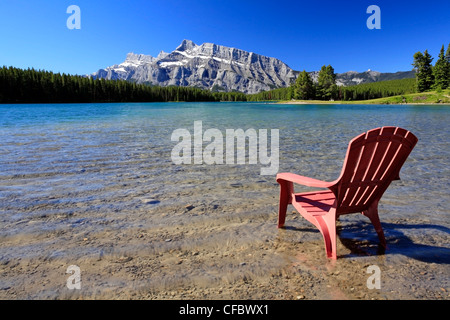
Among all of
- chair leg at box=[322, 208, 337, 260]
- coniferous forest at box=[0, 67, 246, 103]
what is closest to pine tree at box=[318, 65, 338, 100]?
coniferous forest at box=[0, 67, 246, 103]

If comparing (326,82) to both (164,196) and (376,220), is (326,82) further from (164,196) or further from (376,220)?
(376,220)

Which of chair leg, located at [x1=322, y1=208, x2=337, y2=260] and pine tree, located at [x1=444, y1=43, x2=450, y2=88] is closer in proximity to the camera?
chair leg, located at [x1=322, y1=208, x2=337, y2=260]

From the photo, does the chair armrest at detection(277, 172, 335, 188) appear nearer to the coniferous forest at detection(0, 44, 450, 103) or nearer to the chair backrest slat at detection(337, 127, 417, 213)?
the chair backrest slat at detection(337, 127, 417, 213)

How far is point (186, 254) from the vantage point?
3377 mm

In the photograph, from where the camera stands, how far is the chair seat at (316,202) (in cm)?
365

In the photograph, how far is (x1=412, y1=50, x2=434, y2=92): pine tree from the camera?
273 feet

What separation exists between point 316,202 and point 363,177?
0.82 meters

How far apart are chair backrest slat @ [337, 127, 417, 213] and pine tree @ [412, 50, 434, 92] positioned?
344 ft

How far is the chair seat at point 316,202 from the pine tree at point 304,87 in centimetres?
10554

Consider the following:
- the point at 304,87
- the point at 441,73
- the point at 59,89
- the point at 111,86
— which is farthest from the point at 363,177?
the point at 111,86

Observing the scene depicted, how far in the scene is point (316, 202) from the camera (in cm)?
391
